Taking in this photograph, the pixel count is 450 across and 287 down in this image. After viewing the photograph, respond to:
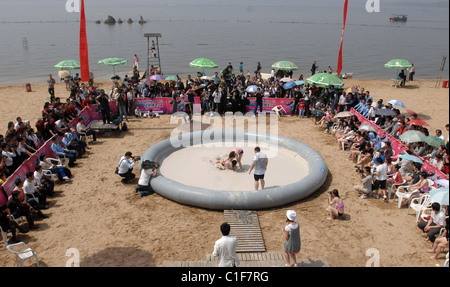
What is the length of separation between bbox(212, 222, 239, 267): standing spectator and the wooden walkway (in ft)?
3.46

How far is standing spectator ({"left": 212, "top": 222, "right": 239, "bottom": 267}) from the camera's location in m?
5.61

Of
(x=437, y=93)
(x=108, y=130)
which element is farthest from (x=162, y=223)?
(x=437, y=93)

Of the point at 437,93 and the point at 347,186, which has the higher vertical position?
the point at 437,93

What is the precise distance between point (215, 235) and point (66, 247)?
3382 millimetres

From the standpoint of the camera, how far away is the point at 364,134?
40.9 ft

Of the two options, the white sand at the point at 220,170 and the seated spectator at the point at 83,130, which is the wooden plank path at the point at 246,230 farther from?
the seated spectator at the point at 83,130

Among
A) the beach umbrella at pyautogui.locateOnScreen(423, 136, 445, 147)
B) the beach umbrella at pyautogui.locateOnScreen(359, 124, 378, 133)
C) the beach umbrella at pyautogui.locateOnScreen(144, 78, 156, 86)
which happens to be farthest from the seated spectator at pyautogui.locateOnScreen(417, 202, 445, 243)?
the beach umbrella at pyautogui.locateOnScreen(144, 78, 156, 86)

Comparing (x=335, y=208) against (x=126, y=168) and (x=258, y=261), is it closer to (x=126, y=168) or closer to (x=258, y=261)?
(x=258, y=261)

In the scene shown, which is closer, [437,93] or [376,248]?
[376,248]

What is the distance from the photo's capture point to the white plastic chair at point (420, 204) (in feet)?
28.6

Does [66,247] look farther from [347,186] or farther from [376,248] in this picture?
[347,186]

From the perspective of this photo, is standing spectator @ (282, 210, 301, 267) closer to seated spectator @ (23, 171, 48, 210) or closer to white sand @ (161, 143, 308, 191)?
white sand @ (161, 143, 308, 191)

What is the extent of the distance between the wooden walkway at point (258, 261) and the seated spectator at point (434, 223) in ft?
8.95

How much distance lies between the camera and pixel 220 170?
1122cm
